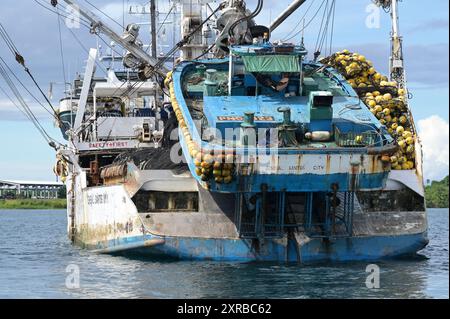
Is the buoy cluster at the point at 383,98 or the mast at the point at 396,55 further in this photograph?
the mast at the point at 396,55

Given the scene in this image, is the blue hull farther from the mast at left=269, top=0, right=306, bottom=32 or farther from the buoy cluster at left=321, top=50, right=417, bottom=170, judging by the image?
the mast at left=269, top=0, right=306, bottom=32

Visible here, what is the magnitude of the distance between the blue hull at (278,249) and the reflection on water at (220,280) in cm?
34

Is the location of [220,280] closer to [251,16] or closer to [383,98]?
[383,98]

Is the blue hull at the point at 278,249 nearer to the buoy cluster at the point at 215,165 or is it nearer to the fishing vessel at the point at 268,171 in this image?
the fishing vessel at the point at 268,171

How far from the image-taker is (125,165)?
2881cm

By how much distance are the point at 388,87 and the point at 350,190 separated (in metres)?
7.22

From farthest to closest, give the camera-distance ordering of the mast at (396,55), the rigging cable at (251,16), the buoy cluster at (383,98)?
the mast at (396,55) < the rigging cable at (251,16) < the buoy cluster at (383,98)

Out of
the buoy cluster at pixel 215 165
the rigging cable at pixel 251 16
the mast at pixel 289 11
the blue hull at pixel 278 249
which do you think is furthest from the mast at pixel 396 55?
the buoy cluster at pixel 215 165

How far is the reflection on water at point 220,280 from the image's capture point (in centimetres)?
2075

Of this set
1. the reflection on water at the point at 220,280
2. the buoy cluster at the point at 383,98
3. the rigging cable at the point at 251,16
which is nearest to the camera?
the reflection on water at the point at 220,280

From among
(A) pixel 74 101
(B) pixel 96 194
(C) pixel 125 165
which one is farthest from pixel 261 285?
(A) pixel 74 101

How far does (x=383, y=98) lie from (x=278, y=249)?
6.95 m

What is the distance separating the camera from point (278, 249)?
2494 cm
